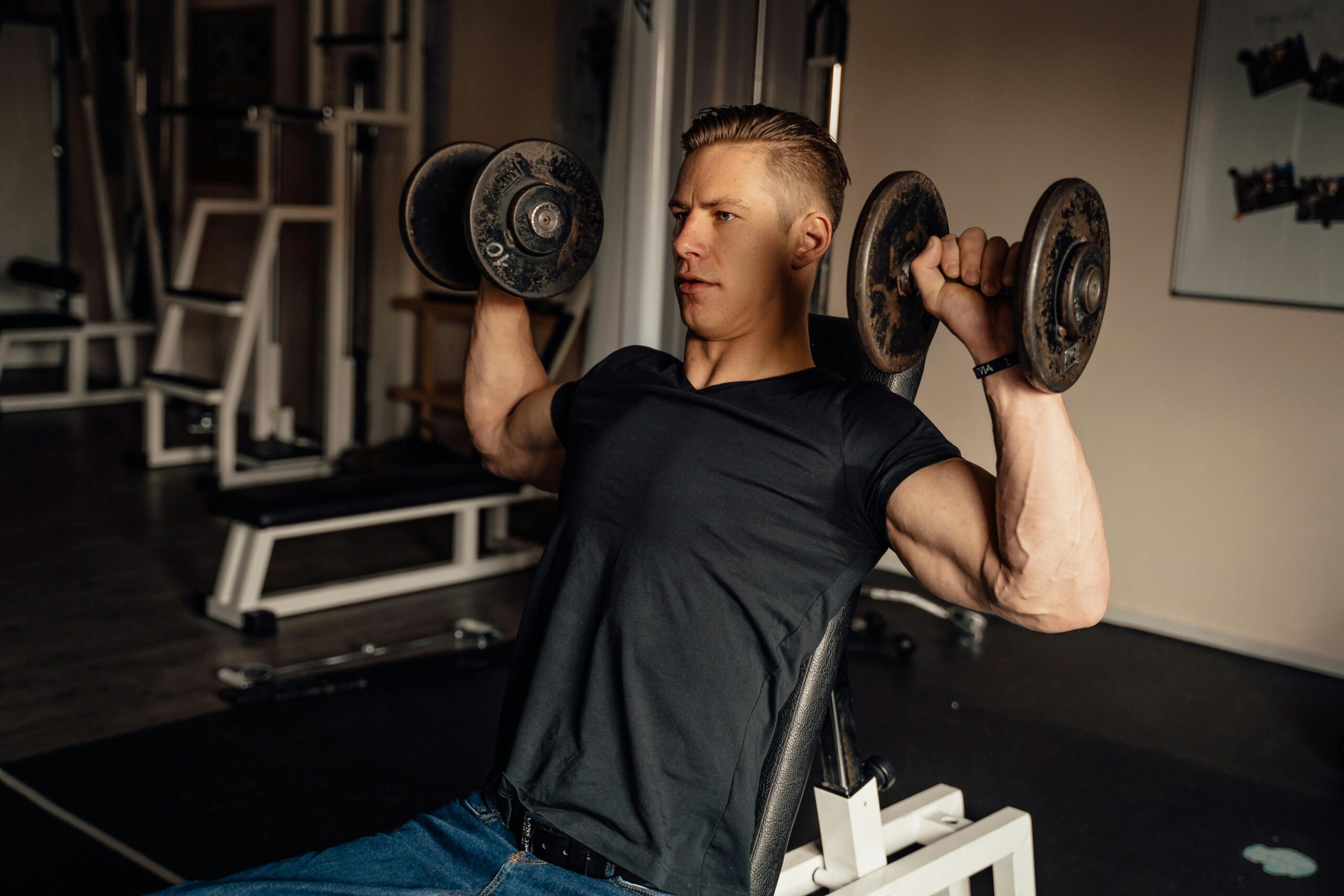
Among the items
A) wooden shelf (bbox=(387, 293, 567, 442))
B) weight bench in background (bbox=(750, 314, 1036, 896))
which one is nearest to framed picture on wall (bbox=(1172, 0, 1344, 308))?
weight bench in background (bbox=(750, 314, 1036, 896))

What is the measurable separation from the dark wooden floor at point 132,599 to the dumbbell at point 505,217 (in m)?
1.56

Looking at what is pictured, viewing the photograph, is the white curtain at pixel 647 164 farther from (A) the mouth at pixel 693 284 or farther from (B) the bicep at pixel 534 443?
(A) the mouth at pixel 693 284

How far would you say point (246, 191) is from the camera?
5.68 meters

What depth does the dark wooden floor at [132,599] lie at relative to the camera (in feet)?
8.68

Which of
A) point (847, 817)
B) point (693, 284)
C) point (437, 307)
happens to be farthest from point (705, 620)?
point (437, 307)

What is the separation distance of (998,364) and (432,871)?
70 cm

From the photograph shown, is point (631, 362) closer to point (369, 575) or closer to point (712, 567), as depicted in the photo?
point (712, 567)

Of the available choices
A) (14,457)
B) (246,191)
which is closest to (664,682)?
(14,457)

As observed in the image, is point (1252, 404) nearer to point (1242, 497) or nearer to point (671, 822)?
point (1242, 497)

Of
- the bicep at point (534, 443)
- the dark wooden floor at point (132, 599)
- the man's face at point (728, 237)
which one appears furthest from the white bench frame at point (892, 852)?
the dark wooden floor at point (132, 599)

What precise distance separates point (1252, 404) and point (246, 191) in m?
4.40

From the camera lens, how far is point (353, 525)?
11.1ft

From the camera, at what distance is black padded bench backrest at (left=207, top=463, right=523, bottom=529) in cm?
317

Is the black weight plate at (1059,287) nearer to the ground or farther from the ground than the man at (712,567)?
farther from the ground
